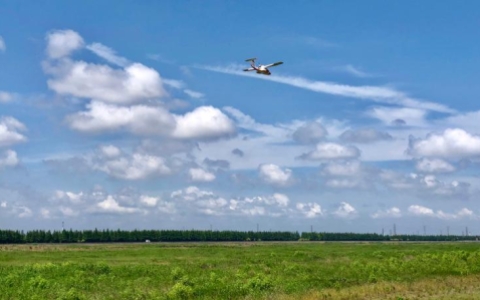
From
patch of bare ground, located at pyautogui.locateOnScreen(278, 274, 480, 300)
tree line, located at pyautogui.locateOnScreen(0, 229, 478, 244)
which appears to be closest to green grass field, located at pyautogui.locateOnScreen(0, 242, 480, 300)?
patch of bare ground, located at pyautogui.locateOnScreen(278, 274, 480, 300)

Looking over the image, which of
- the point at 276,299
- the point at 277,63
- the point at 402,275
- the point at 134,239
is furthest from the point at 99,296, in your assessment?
the point at 134,239

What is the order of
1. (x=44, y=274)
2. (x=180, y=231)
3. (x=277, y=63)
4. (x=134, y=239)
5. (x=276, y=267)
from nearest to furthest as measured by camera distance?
(x=277, y=63)
(x=44, y=274)
(x=276, y=267)
(x=134, y=239)
(x=180, y=231)

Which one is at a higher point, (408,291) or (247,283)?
(247,283)

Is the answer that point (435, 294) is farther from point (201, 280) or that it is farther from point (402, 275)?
point (201, 280)

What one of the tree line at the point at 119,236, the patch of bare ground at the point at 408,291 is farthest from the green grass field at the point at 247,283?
the tree line at the point at 119,236

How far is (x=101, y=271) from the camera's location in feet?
150

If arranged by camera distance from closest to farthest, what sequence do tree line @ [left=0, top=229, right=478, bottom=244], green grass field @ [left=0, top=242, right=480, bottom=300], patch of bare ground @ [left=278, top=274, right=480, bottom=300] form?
1. patch of bare ground @ [left=278, top=274, right=480, bottom=300]
2. green grass field @ [left=0, top=242, right=480, bottom=300]
3. tree line @ [left=0, top=229, right=478, bottom=244]

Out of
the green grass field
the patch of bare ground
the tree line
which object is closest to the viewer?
the patch of bare ground

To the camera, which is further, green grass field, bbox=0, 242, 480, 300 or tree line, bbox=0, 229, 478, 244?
tree line, bbox=0, 229, 478, 244

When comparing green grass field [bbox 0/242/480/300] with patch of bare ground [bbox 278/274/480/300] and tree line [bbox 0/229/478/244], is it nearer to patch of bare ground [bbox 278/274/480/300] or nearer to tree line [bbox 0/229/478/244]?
patch of bare ground [bbox 278/274/480/300]

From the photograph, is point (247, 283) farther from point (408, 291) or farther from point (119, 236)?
point (119, 236)

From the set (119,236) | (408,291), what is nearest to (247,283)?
(408,291)

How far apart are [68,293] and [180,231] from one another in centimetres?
14731

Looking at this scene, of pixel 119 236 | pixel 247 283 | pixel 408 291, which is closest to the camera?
pixel 408 291
